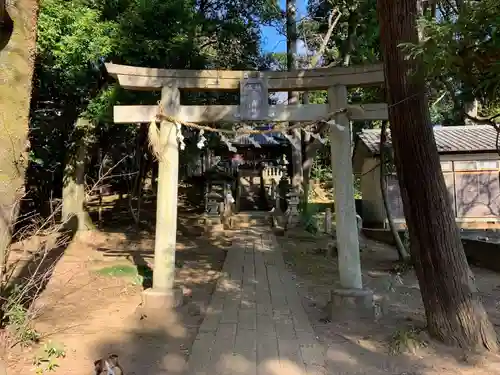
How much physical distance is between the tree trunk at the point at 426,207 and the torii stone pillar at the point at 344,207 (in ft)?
3.78

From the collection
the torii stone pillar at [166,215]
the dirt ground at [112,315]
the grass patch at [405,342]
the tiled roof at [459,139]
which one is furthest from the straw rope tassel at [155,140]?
the tiled roof at [459,139]

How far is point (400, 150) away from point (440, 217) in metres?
0.78

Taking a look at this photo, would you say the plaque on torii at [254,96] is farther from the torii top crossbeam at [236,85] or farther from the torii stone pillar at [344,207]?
the torii stone pillar at [344,207]

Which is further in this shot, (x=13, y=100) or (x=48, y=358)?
(x=48, y=358)

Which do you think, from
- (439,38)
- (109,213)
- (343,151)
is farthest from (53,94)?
(439,38)

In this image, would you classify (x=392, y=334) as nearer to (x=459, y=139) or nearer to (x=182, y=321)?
(x=182, y=321)

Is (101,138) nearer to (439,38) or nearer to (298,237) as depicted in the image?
(298,237)

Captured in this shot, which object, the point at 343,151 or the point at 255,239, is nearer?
the point at 343,151

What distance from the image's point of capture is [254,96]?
5723mm

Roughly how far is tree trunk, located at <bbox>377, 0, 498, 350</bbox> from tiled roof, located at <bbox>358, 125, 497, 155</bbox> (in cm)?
1089

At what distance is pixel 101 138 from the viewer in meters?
12.4

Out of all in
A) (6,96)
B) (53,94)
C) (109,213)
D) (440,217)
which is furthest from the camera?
(109,213)

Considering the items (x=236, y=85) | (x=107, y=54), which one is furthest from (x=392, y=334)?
(x=107, y=54)

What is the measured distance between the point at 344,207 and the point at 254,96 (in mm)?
1910
